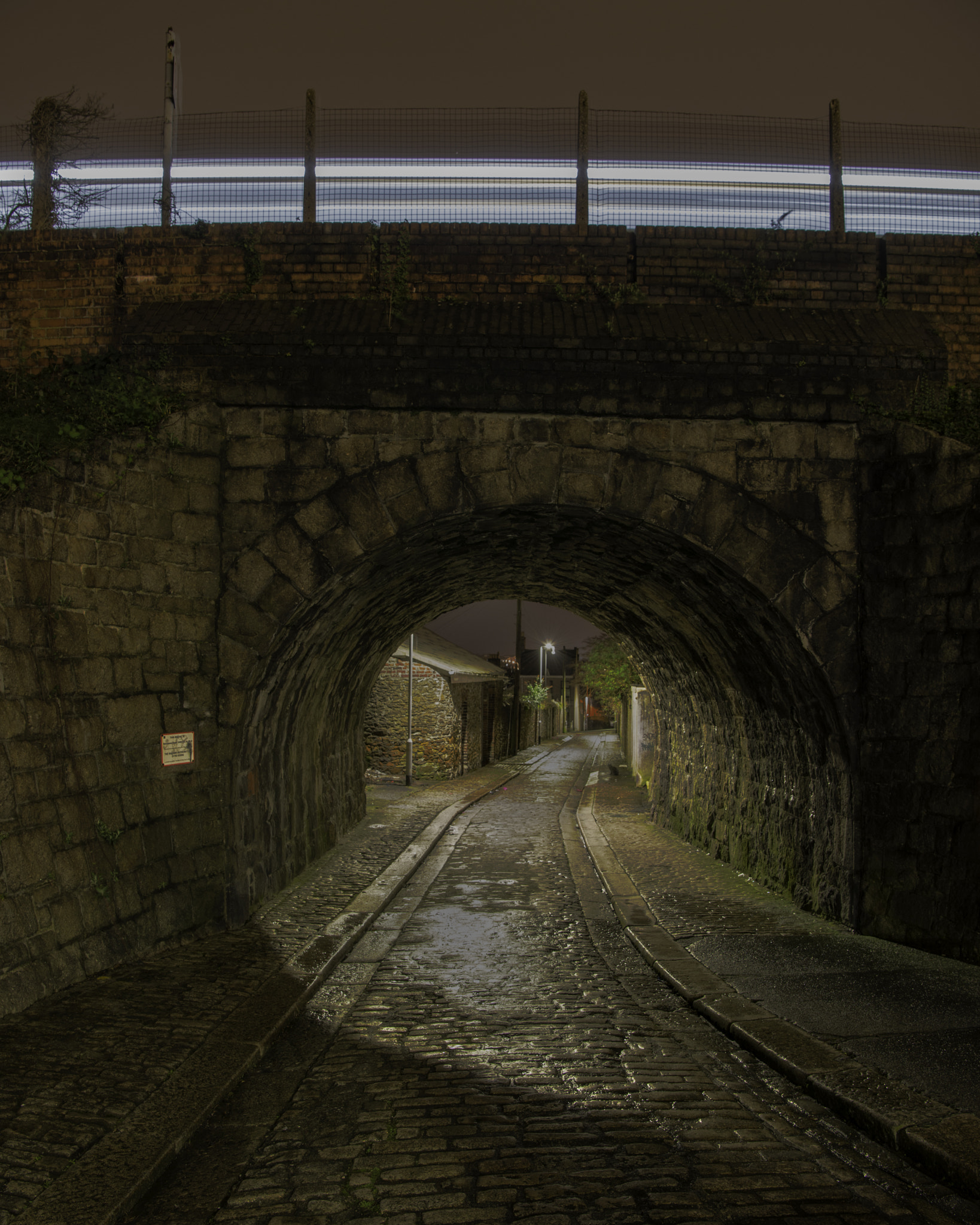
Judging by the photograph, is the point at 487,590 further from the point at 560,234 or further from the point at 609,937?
the point at 609,937

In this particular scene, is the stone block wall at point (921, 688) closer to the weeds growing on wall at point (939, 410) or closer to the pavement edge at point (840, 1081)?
the weeds growing on wall at point (939, 410)

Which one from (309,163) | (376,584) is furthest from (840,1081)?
(309,163)

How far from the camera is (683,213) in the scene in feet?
30.3

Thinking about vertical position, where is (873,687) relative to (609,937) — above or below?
above

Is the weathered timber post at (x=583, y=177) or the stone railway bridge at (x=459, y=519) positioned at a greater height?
the weathered timber post at (x=583, y=177)

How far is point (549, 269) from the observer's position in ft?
28.4

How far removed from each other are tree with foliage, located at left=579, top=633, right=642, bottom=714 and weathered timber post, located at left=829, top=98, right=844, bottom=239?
16176mm

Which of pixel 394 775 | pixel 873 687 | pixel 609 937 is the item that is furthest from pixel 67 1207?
pixel 394 775

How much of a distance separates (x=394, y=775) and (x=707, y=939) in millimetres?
14292

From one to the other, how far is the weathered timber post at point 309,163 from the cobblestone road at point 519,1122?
295 inches

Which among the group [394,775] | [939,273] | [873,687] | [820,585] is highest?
[939,273]

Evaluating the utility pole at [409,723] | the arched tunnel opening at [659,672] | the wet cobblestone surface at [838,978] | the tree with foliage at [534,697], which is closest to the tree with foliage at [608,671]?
the utility pole at [409,723]

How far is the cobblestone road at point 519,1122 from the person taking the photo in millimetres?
3295

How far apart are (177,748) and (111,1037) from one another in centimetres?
250
